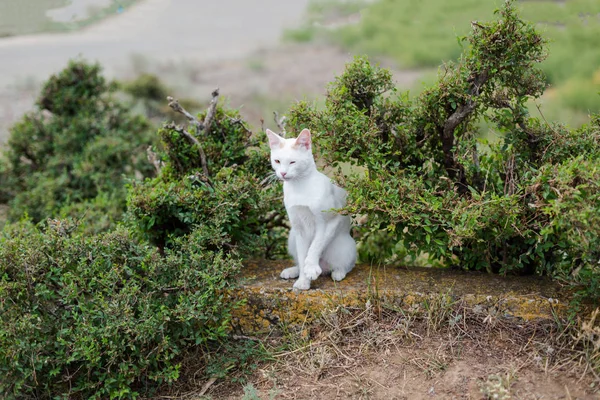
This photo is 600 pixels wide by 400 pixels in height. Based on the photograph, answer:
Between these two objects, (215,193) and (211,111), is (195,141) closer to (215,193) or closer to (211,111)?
(211,111)

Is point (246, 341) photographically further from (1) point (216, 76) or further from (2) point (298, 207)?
(1) point (216, 76)

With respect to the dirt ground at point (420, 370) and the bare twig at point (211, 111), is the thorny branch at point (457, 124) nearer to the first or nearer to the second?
the dirt ground at point (420, 370)

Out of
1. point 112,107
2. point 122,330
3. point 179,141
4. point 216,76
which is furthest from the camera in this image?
point 216,76

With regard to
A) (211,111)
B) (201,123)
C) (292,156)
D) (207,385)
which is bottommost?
(207,385)

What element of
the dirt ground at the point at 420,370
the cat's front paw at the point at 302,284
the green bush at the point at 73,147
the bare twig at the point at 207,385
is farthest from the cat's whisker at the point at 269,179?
the green bush at the point at 73,147

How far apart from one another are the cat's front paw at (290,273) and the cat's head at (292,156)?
0.70 metres

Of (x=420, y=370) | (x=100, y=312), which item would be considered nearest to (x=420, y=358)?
(x=420, y=370)

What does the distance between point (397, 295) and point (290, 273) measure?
0.77m

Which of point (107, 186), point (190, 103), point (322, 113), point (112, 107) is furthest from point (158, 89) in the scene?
point (322, 113)

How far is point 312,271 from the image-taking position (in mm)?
3855

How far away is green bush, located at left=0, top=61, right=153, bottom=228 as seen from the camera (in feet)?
20.7

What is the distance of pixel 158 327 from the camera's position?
11.5 feet

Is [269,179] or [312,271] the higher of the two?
[269,179]

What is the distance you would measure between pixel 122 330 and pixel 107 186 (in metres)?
3.13
